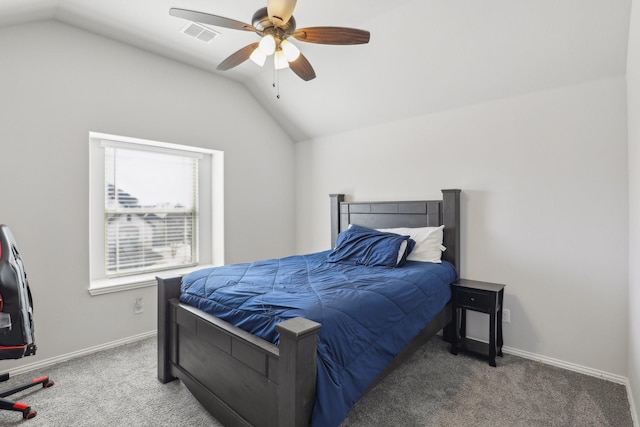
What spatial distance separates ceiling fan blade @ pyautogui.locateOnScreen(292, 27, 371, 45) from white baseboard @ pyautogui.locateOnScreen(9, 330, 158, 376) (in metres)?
2.97

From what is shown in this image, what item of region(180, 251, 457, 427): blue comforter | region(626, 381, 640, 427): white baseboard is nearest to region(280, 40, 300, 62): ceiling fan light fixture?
region(180, 251, 457, 427): blue comforter

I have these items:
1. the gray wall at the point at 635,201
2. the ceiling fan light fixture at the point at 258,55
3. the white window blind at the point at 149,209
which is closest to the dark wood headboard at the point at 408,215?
the gray wall at the point at 635,201

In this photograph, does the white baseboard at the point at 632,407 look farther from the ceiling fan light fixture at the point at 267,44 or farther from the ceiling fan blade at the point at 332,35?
the ceiling fan light fixture at the point at 267,44

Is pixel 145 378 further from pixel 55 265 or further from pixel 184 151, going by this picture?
pixel 184 151

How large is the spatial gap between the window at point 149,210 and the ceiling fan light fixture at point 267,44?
1.81 m

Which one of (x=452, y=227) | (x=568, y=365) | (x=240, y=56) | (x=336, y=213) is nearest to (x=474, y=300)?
(x=452, y=227)

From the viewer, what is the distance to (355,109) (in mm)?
3625

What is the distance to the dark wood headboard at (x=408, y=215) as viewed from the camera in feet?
9.96

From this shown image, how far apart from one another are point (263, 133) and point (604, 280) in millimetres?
3703

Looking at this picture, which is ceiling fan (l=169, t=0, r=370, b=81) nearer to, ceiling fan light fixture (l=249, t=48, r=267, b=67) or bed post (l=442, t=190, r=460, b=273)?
ceiling fan light fixture (l=249, t=48, r=267, b=67)

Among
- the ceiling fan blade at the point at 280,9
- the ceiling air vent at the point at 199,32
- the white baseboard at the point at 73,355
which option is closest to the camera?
the ceiling fan blade at the point at 280,9

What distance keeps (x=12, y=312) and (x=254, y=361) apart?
1432 mm

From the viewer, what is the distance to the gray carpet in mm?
1902

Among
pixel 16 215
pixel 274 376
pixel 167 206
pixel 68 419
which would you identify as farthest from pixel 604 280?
pixel 16 215
